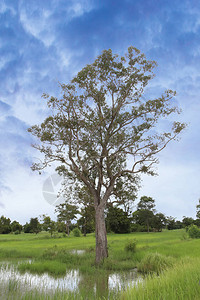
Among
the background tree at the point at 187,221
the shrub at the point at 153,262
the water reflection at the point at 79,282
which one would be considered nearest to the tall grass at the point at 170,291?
the water reflection at the point at 79,282

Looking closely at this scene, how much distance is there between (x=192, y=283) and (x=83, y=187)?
50.1ft

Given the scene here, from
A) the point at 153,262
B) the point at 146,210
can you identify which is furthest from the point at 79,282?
the point at 146,210

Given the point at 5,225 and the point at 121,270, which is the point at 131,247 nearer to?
the point at 121,270

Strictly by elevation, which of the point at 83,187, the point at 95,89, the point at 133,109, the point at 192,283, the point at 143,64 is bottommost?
the point at 192,283

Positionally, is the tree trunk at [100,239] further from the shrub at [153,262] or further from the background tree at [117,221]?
the background tree at [117,221]

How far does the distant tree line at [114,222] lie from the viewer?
53206 mm

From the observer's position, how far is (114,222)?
54.8 metres

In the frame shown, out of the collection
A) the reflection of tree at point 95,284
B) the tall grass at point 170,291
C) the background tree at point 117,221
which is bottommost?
the reflection of tree at point 95,284

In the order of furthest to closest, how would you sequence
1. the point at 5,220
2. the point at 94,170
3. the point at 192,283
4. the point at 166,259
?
1. the point at 5,220
2. the point at 94,170
3. the point at 166,259
4. the point at 192,283

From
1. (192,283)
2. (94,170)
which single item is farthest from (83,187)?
(192,283)

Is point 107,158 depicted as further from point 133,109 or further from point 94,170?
point 133,109

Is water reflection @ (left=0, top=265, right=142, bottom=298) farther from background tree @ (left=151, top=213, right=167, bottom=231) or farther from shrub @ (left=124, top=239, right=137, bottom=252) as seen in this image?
background tree @ (left=151, top=213, right=167, bottom=231)

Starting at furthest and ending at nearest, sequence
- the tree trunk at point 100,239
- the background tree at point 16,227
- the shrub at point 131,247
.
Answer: the background tree at point 16,227 < the shrub at point 131,247 < the tree trunk at point 100,239

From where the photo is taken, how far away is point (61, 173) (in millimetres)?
20734
